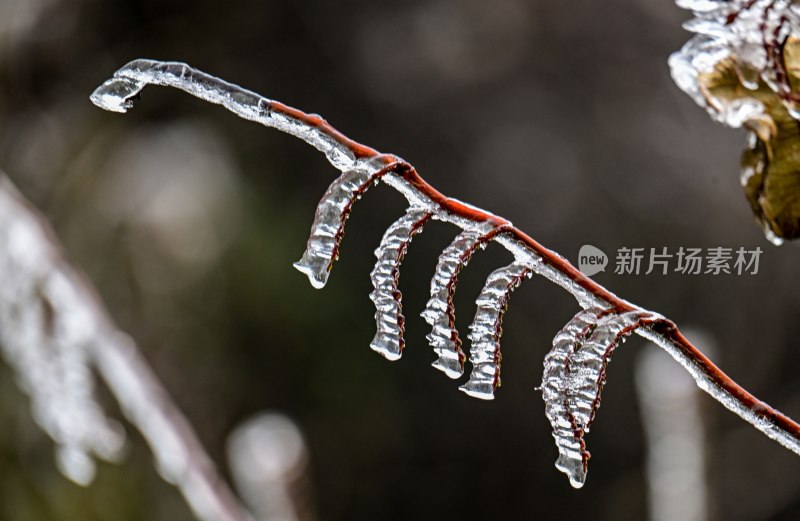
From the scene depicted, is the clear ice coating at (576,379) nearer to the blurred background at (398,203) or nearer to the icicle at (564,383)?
the icicle at (564,383)

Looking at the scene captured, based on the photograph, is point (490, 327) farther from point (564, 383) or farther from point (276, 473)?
point (276, 473)

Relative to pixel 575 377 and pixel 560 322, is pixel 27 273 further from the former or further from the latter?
pixel 560 322

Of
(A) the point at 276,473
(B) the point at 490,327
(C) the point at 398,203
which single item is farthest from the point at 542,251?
(C) the point at 398,203

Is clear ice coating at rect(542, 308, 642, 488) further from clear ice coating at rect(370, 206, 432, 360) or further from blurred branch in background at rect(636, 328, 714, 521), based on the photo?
blurred branch in background at rect(636, 328, 714, 521)

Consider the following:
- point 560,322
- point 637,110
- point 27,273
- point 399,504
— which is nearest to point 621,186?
point 637,110

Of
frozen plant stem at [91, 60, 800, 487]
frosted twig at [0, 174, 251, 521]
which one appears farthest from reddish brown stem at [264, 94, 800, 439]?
frosted twig at [0, 174, 251, 521]

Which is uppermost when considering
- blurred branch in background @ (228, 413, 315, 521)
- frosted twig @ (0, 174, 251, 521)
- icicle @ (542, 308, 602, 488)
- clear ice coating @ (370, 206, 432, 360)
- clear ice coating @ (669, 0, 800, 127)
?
clear ice coating @ (669, 0, 800, 127)

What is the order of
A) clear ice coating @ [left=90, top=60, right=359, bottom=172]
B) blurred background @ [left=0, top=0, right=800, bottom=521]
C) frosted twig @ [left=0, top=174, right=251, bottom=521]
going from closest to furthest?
clear ice coating @ [left=90, top=60, right=359, bottom=172], frosted twig @ [left=0, top=174, right=251, bottom=521], blurred background @ [left=0, top=0, right=800, bottom=521]
